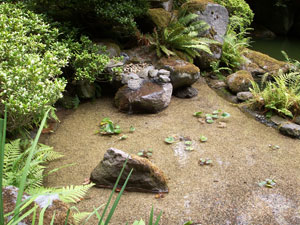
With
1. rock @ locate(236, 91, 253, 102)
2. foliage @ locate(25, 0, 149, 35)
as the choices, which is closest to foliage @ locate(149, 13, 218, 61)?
foliage @ locate(25, 0, 149, 35)

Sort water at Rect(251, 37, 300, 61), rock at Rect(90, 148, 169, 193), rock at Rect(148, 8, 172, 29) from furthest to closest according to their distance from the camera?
water at Rect(251, 37, 300, 61) → rock at Rect(148, 8, 172, 29) → rock at Rect(90, 148, 169, 193)

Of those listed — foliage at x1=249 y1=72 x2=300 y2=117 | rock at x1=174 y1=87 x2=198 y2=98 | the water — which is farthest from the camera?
the water

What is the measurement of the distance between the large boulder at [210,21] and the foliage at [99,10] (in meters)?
1.85

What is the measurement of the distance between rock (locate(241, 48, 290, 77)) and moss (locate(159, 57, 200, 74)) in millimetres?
2565

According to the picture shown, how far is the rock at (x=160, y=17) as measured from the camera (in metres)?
6.20

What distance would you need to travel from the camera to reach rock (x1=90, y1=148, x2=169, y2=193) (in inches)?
118

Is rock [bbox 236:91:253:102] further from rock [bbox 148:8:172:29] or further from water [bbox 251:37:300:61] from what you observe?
water [bbox 251:37:300:61]

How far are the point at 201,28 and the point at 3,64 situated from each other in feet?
15.4

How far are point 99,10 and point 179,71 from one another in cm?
187

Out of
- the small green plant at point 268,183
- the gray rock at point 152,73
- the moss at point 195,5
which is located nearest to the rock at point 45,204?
the small green plant at point 268,183

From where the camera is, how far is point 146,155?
148 inches

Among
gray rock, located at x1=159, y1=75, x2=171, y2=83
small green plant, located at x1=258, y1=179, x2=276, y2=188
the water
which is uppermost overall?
gray rock, located at x1=159, y1=75, x2=171, y2=83

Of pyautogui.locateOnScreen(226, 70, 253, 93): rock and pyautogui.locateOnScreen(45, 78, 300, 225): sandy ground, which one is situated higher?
pyautogui.locateOnScreen(226, 70, 253, 93): rock

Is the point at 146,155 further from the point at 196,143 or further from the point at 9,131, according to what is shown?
the point at 9,131
